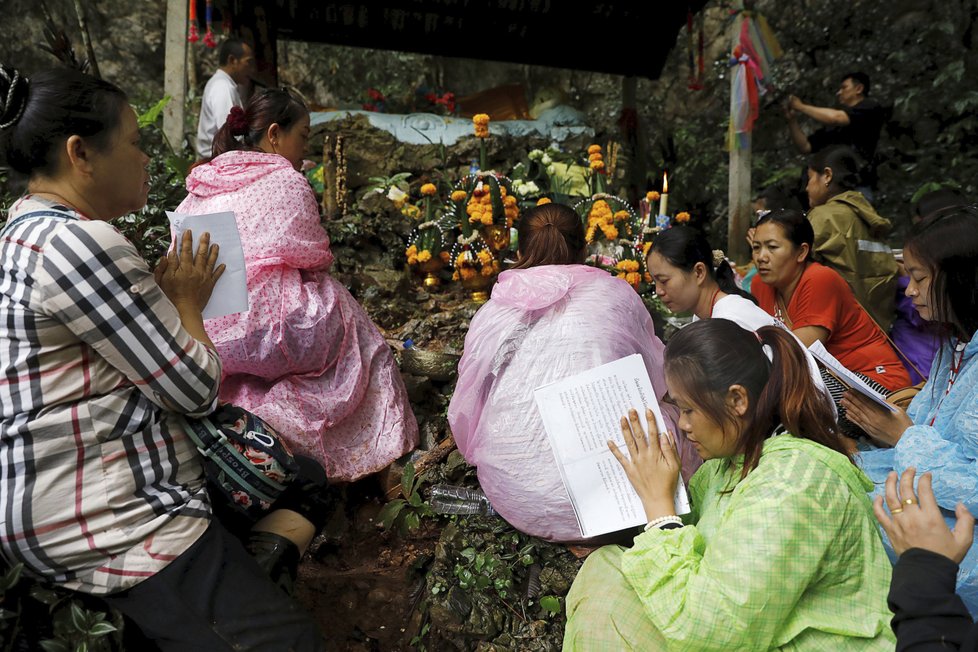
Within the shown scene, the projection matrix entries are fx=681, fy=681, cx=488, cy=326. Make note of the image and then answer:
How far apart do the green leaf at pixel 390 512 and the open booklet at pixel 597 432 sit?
1230mm

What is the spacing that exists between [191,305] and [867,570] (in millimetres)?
1717

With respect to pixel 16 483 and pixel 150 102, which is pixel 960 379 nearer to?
pixel 16 483

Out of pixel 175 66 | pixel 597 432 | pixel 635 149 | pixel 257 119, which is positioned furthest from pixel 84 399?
pixel 635 149

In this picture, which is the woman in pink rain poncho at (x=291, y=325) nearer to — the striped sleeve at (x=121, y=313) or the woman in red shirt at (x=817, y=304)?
the striped sleeve at (x=121, y=313)

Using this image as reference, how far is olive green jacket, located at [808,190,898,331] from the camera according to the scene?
3906 mm

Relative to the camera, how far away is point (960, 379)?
78.1 inches

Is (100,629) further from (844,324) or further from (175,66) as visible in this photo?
(175,66)

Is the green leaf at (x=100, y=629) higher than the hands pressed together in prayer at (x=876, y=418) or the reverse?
the reverse

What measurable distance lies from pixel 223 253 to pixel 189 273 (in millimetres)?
140

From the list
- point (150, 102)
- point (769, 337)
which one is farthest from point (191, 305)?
point (150, 102)

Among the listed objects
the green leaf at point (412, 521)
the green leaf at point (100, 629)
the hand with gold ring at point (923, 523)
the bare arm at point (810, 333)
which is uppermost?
the hand with gold ring at point (923, 523)

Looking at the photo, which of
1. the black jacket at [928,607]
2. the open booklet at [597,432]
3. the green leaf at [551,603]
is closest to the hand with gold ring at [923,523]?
the black jacket at [928,607]

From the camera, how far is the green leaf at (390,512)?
289 centimetres

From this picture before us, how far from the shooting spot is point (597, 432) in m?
1.88
